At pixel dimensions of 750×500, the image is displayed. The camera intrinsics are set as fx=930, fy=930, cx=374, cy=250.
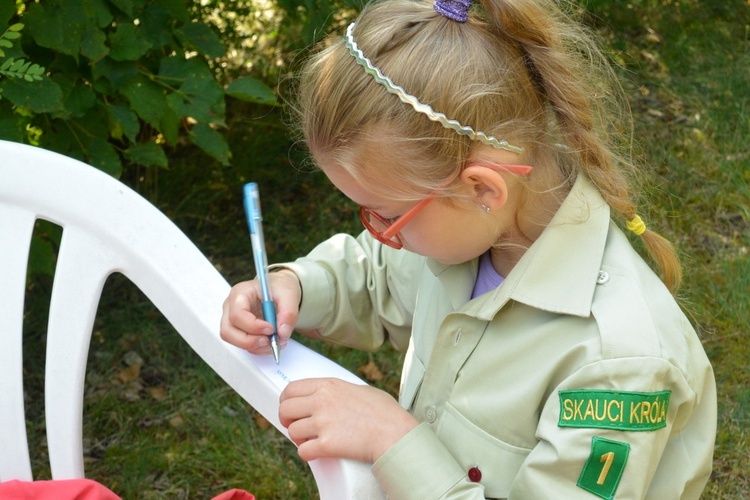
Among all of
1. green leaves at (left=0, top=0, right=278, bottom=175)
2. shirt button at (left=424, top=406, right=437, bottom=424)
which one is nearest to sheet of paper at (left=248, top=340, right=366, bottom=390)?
shirt button at (left=424, top=406, right=437, bottom=424)

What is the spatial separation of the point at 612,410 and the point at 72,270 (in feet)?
2.99

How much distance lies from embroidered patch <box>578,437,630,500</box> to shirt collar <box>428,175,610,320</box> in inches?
7.5

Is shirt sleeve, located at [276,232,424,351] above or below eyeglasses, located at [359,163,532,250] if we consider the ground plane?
below

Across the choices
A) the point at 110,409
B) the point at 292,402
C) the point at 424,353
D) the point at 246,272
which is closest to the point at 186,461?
the point at 110,409

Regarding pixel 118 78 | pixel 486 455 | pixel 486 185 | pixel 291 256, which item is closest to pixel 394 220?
pixel 486 185

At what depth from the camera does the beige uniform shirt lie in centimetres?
114

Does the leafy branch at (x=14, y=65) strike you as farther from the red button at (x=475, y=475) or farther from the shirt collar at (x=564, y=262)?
the red button at (x=475, y=475)

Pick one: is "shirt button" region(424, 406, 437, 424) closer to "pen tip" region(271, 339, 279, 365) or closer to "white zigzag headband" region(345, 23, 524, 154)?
"pen tip" region(271, 339, 279, 365)

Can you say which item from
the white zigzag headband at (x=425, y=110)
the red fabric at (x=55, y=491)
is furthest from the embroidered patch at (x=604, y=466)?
the red fabric at (x=55, y=491)

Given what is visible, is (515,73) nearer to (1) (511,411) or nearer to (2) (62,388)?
(1) (511,411)

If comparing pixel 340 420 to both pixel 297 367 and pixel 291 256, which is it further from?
pixel 291 256

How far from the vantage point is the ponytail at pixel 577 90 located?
127cm

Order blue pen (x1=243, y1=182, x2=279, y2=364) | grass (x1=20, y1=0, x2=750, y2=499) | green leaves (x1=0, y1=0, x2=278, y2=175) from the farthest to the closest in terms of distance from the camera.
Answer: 1. grass (x1=20, y1=0, x2=750, y2=499)
2. green leaves (x1=0, y1=0, x2=278, y2=175)
3. blue pen (x1=243, y1=182, x2=279, y2=364)

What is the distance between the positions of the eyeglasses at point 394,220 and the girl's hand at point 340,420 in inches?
8.5
